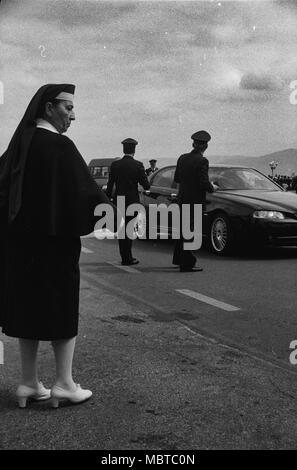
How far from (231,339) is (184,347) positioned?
44cm

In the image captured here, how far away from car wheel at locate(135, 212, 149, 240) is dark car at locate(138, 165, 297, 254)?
60 cm

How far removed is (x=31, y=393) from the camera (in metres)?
3.58

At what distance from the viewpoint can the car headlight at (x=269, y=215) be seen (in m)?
9.69

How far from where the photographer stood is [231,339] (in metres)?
4.99

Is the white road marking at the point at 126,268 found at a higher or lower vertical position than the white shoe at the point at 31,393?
higher

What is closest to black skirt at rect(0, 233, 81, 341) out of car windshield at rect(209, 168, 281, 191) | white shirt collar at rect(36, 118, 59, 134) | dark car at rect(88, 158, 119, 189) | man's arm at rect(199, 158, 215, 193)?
white shirt collar at rect(36, 118, 59, 134)

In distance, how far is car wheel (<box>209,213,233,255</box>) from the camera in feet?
32.5

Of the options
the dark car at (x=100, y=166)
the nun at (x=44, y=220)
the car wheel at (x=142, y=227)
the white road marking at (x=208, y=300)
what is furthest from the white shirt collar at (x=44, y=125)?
the dark car at (x=100, y=166)

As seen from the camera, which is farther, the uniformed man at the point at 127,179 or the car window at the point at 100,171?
the car window at the point at 100,171

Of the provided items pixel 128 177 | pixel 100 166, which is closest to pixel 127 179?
pixel 128 177

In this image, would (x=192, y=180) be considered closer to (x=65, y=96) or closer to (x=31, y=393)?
(x=65, y=96)

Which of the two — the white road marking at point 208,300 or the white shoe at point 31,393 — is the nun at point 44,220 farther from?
the white road marking at point 208,300
